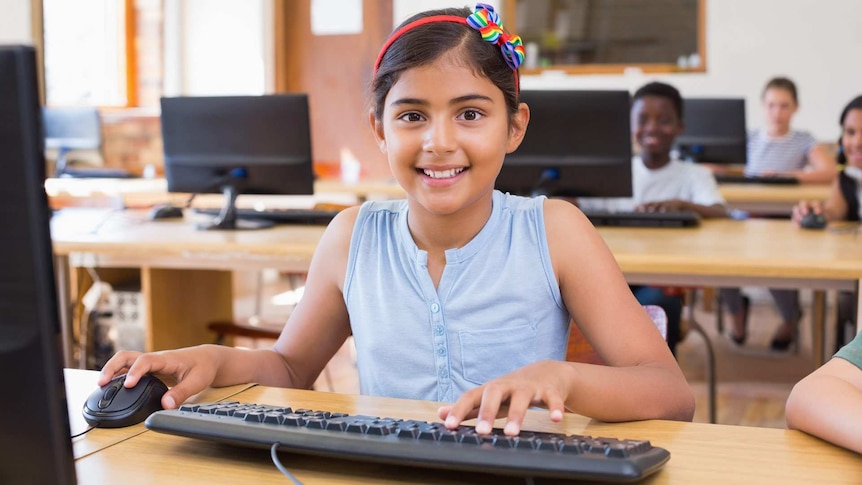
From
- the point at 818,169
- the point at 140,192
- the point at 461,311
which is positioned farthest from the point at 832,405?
the point at 818,169

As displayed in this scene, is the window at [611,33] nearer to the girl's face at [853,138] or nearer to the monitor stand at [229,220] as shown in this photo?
the girl's face at [853,138]

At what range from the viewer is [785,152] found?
4.90 meters

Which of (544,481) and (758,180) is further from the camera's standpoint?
(758,180)

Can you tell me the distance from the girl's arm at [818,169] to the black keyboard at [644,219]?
5.78ft

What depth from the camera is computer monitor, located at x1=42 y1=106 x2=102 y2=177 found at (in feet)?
→ 16.0

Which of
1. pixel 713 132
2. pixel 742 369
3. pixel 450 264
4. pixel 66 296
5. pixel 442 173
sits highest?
pixel 713 132

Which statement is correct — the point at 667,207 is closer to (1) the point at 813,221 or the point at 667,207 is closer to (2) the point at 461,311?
(1) the point at 813,221

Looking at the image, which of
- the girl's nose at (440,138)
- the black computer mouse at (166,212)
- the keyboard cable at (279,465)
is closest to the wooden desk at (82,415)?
the keyboard cable at (279,465)

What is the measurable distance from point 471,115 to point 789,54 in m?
4.72

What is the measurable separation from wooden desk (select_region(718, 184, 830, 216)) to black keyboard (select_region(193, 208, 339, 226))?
1.79 m

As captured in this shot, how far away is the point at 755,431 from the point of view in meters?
0.86

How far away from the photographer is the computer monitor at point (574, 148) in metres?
2.40

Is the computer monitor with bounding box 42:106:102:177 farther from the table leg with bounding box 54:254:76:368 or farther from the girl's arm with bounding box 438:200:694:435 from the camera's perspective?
the girl's arm with bounding box 438:200:694:435

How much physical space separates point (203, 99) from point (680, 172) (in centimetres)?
164
